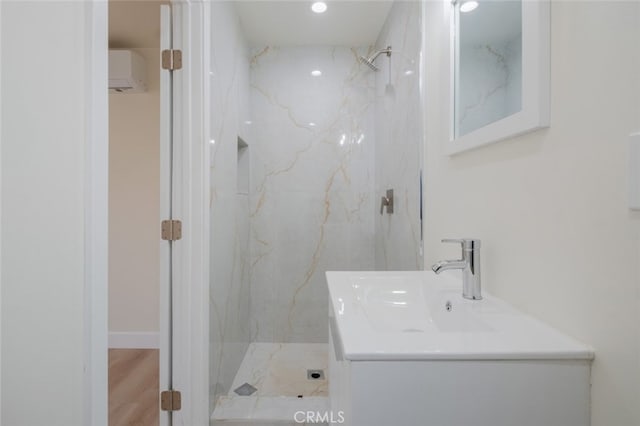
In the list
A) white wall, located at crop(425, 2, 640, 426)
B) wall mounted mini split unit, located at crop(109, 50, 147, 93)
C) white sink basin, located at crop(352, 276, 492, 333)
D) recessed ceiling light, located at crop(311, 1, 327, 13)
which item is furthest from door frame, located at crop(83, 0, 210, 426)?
wall mounted mini split unit, located at crop(109, 50, 147, 93)

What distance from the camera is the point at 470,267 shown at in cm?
105

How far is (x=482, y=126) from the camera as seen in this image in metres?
1.12

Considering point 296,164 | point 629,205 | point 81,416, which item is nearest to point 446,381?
point 629,205

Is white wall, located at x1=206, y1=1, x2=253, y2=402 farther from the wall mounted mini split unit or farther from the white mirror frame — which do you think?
the white mirror frame

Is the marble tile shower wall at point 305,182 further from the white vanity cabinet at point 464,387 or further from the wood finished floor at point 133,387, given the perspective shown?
the white vanity cabinet at point 464,387

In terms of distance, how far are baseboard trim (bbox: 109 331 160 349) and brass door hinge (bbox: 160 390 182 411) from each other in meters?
1.52

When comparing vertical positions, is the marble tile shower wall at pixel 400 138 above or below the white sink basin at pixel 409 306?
above

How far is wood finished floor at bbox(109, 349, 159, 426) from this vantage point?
1931mm

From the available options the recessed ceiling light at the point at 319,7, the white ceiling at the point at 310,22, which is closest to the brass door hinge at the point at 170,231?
the white ceiling at the point at 310,22

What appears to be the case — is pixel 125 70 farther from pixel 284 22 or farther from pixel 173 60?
pixel 173 60

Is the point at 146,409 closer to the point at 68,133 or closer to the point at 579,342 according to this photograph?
the point at 68,133

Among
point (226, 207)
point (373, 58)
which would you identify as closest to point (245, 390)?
point (226, 207)

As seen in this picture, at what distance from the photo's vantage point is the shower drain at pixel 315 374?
2299 millimetres

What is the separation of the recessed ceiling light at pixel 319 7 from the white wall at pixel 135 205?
4.59ft
